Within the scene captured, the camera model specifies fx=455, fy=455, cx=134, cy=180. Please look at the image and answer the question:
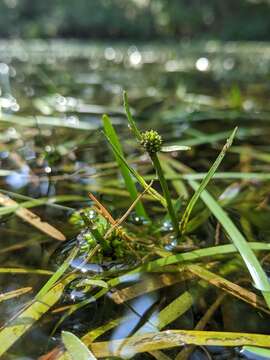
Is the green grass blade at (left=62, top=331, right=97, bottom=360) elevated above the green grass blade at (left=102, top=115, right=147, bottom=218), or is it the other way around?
the green grass blade at (left=102, top=115, right=147, bottom=218)

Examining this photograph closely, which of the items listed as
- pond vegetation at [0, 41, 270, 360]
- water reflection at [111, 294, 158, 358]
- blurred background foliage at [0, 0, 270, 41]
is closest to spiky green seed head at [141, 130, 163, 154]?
pond vegetation at [0, 41, 270, 360]

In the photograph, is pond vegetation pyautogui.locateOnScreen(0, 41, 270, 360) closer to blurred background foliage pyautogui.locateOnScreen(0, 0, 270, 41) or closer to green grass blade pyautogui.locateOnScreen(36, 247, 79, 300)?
green grass blade pyautogui.locateOnScreen(36, 247, 79, 300)

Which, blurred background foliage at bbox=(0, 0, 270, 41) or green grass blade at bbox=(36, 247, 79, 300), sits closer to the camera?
green grass blade at bbox=(36, 247, 79, 300)

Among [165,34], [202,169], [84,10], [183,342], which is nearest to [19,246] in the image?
[183,342]

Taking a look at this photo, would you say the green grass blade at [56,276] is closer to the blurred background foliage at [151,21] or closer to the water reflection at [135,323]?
the water reflection at [135,323]

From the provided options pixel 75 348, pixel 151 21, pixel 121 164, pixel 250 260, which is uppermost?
pixel 151 21

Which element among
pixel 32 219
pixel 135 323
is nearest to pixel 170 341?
pixel 135 323

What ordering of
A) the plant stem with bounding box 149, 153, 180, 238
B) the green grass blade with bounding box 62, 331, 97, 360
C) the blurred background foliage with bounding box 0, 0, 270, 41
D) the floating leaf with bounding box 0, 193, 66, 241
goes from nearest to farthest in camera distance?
the green grass blade with bounding box 62, 331, 97, 360 → the plant stem with bounding box 149, 153, 180, 238 → the floating leaf with bounding box 0, 193, 66, 241 → the blurred background foliage with bounding box 0, 0, 270, 41

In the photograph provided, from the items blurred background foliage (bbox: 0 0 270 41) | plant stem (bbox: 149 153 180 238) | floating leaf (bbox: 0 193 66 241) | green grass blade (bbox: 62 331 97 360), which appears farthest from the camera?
blurred background foliage (bbox: 0 0 270 41)

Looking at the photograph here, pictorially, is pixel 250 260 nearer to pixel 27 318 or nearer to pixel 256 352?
pixel 256 352

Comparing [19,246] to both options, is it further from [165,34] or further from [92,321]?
[165,34]
